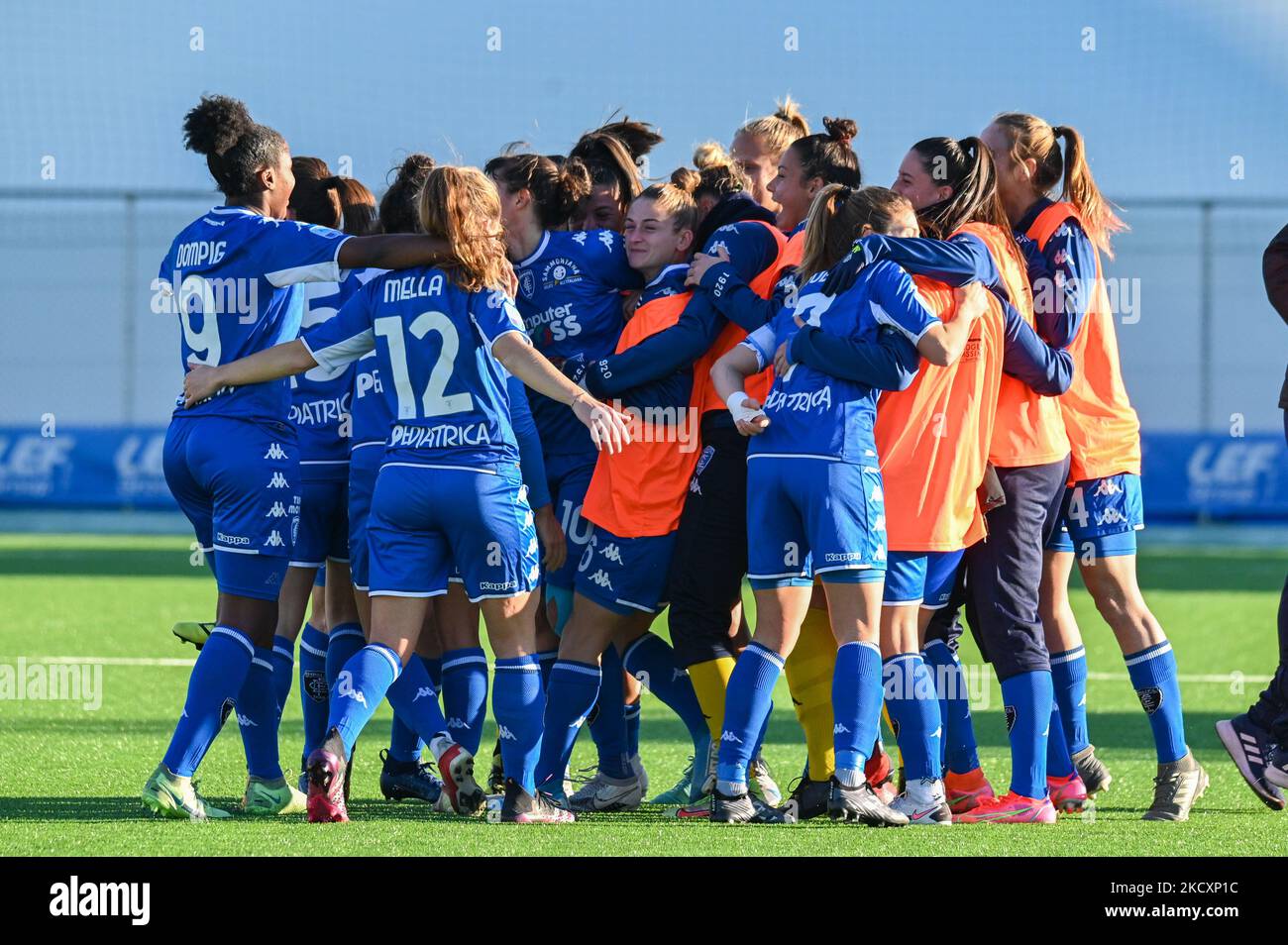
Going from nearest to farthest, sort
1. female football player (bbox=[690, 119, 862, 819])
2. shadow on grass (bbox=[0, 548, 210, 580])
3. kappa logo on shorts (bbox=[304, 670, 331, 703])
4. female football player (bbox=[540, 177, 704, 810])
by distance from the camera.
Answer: female football player (bbox=[690, 119, 862, 819]) < female football player (bbox=[540, 177, 704, 810]) < kappa logo on shorts (bbox=[304, 670, 331, 703]) < shadow on grass (bbox=[0, 548, 210, 580])

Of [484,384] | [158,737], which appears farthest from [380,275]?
[158,737]

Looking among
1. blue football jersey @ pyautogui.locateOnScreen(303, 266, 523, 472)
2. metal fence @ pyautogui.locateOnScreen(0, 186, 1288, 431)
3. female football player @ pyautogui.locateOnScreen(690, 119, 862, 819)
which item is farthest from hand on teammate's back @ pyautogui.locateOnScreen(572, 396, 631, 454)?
metal fence @ pyautogui.locateOnScreen(0, 186, 1288, 431)

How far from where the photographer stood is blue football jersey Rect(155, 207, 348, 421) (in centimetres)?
569

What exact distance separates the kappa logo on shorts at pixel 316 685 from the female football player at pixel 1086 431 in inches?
104

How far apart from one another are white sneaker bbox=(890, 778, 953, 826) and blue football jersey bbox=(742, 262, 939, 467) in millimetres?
1022

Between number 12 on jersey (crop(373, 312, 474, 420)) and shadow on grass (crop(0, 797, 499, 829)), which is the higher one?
number 12 on jersey (crop(373, 312, 474, 420))

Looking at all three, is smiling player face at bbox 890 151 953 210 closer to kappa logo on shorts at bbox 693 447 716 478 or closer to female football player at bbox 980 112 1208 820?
female football player at bbox 980 112 1208 820

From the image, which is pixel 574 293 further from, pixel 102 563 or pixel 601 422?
pixel 102 563

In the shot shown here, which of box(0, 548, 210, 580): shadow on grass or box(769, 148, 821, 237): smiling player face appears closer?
box(769, 148, 821, 237): smiling player face

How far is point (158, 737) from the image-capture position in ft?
24.4

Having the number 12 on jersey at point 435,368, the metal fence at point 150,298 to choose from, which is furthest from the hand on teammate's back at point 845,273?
the metal fence at point 150,298
